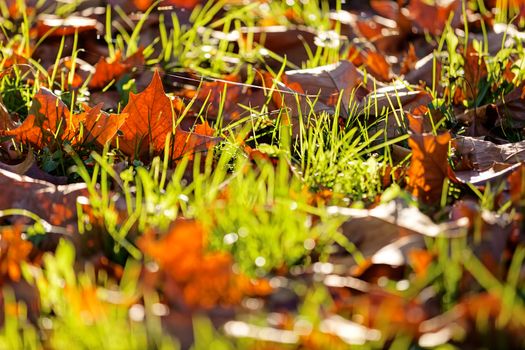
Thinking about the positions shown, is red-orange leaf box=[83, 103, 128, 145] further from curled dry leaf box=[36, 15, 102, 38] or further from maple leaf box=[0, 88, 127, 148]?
curled dry leaf box=[36, 15, 102, 38]

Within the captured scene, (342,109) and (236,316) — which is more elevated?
(236,316)

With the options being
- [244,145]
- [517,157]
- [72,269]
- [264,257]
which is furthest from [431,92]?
[72,269]

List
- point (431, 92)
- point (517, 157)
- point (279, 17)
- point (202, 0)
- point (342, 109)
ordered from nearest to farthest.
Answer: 1. point (517, 157)
2. point (342, 109)
3. point (431, 92)
4. point (279, 17)
5. point (202, 0)

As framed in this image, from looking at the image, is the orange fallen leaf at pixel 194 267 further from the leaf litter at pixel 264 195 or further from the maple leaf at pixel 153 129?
the maple leaf at pixel 153 129

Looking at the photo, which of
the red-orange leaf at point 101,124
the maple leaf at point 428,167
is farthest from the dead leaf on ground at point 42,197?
the maple leaf at point 428,167

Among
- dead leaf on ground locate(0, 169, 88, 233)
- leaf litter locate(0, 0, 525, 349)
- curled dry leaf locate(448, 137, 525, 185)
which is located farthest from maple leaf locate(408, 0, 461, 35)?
dead leaf on ground locate(0, 169, 88, 233)

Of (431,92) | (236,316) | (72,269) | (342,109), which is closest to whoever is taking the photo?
(236,316)

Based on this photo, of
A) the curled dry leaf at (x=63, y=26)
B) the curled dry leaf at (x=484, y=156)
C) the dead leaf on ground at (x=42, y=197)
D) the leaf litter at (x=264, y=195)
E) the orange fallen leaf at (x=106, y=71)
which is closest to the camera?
A: the leaf litter at (x=264, y=195)

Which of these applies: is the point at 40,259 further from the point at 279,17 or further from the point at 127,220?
the point at 279,17
